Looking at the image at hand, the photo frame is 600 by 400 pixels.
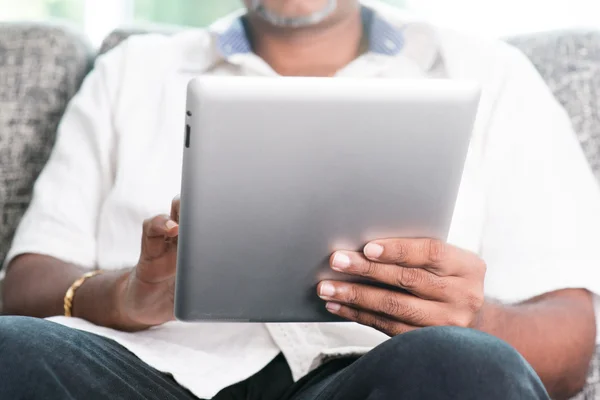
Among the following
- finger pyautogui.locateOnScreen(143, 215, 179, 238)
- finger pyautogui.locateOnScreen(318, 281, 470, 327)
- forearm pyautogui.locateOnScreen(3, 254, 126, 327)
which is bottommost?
forearm pyautogui.locateOnScreen(3, 254, 126, 327)

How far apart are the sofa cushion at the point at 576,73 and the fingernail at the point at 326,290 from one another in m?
0.59

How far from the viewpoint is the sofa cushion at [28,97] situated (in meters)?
1.20

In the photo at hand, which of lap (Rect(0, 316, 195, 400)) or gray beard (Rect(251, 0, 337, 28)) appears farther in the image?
gray beard (Rect(251, 0, 337, 28))

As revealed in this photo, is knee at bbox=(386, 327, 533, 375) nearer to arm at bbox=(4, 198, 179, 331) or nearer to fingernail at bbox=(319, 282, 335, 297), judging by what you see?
fingernail at bbox=(319, 282, 335, 297)

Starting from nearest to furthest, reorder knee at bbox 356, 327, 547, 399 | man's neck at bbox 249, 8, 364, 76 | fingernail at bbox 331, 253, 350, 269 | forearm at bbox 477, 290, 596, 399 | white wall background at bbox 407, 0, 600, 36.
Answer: knee at bbox 356, 327, 547, 399
fingernail at bbox 331, 253, 350, 269
forearm at bbox 477, 290, 596, 399
man's neck at bbox 249, 8, 364, 76
white wall background at bbox 407, 0, 600, 36

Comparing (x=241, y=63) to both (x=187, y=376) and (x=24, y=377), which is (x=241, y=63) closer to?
(x=187, y=376)

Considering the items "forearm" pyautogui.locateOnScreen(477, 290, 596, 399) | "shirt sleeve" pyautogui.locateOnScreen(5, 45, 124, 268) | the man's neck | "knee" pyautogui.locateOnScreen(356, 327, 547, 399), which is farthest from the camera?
the man's neck

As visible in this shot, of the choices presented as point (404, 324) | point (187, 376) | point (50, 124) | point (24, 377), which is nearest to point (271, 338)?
point (187, 376)

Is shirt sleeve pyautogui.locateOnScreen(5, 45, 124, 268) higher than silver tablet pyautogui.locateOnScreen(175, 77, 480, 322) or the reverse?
the reverse

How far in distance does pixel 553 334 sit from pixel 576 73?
0.47 metres

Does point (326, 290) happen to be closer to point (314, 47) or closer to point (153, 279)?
point (153, 279)

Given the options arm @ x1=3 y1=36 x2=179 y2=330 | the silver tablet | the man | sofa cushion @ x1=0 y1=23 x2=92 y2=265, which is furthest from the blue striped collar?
the silver tablet

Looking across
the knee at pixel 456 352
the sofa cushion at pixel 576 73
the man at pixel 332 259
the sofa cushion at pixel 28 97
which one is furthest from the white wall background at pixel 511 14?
the knee at pixel 456 352

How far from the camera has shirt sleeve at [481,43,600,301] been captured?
94cm
